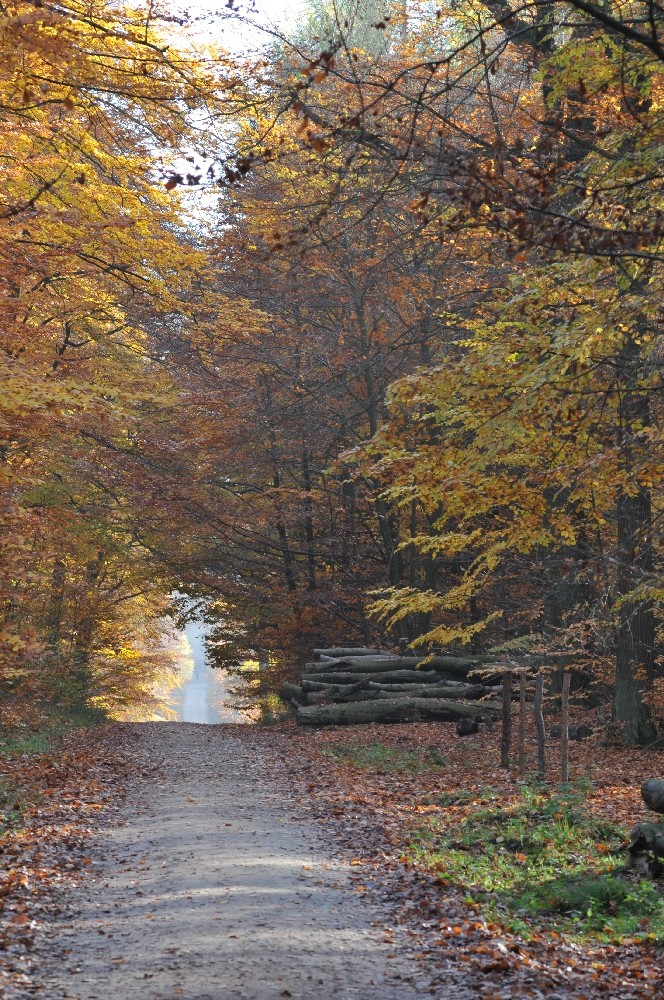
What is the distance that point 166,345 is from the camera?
28.2 meters

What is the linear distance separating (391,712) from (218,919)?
1440 centimetres

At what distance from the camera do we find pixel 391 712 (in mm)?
21203

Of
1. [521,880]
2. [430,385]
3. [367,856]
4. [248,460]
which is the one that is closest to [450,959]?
[521,880]

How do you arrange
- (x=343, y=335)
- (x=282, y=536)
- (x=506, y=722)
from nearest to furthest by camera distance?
1. (x=506, y=722)
2. (x=343, y=335)
3. (x=282, y=536)

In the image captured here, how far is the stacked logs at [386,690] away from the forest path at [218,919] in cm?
875

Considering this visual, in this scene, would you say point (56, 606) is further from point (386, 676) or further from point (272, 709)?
point (386, 676)

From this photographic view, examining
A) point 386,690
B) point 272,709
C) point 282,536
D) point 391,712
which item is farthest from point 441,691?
point 272,709

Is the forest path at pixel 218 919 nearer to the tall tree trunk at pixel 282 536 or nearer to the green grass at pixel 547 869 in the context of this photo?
the green grass at pixel 547 869

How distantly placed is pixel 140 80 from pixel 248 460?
52.3 feet

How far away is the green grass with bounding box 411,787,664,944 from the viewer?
755cm

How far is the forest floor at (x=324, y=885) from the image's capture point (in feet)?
19.9

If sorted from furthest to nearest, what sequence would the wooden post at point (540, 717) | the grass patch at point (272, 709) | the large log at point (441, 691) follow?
the grass patch at point (272, 709) → the large log at point (441, 691) → the wooden post at point (540, 717)

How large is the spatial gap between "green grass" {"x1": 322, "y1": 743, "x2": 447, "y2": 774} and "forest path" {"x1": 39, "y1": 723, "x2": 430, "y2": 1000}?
3676 millimetres

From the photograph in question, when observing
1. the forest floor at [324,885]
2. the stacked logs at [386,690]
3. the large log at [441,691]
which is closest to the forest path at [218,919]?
the forest floor at [324,885]
